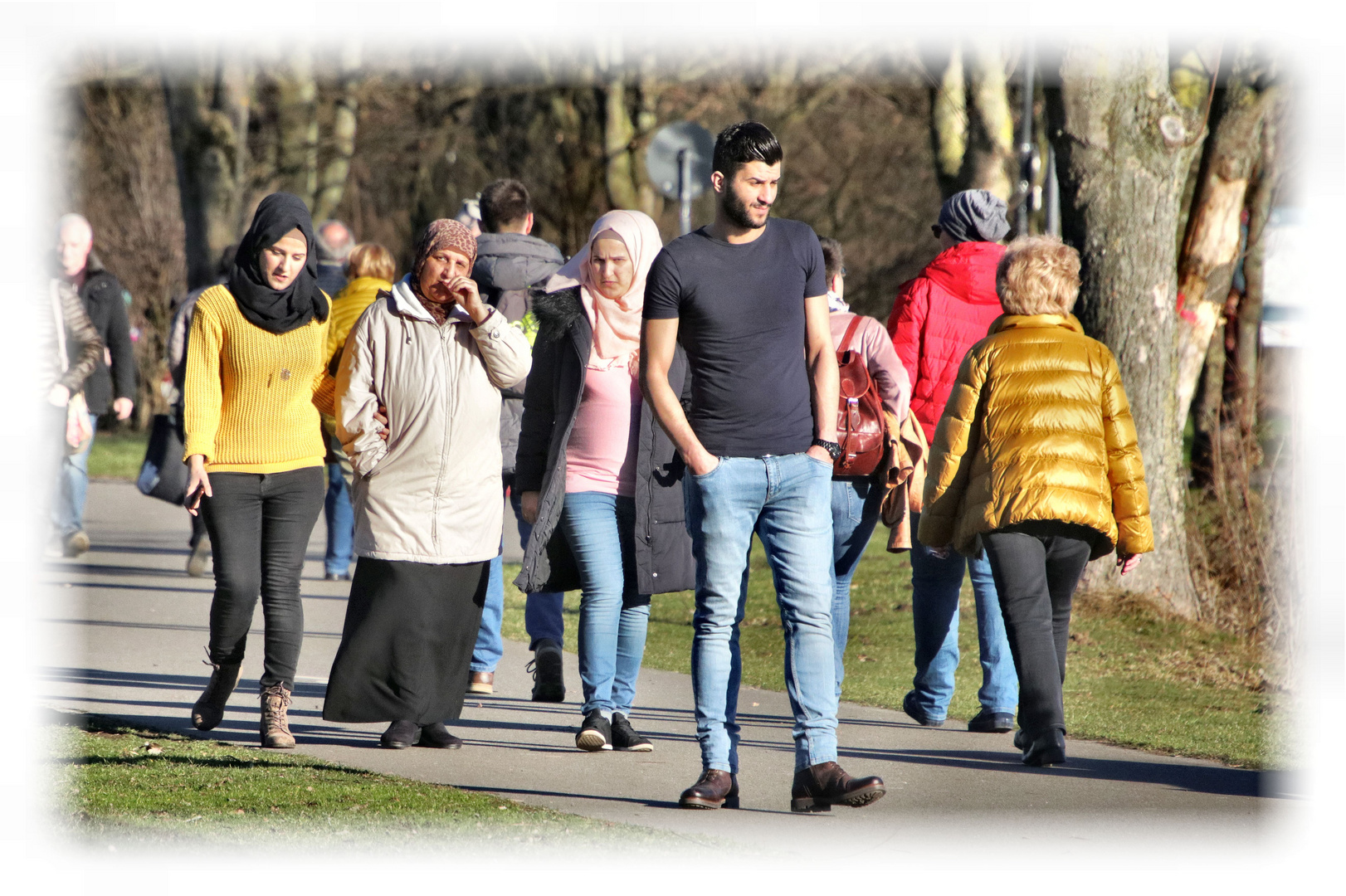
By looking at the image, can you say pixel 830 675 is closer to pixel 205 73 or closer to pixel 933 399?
pixel 933 399

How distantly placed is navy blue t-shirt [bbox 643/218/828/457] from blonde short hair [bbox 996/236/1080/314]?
0.94m

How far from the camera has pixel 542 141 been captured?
2644 centimetres

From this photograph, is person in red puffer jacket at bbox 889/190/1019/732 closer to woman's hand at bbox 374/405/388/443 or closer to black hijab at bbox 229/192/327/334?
woman's hand at bbox 374/405/388/443

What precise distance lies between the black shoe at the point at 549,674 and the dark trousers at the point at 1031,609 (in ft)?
7.00

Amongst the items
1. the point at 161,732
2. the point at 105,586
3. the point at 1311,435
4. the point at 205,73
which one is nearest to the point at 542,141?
the point at 205,73

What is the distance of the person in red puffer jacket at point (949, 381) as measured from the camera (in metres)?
6.68

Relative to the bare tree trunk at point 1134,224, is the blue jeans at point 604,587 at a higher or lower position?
lower

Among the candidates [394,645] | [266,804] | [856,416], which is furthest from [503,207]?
[266,804]

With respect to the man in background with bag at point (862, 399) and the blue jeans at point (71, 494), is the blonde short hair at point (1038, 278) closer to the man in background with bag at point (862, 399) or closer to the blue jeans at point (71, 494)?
the man in background with bag at point (862, 399)

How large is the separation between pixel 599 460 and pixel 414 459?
28.5 inches

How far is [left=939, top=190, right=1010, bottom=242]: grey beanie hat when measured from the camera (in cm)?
689

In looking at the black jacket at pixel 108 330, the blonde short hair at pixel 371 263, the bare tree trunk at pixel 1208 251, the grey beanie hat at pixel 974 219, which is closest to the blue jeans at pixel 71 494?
the black jacket at pixel 108 330

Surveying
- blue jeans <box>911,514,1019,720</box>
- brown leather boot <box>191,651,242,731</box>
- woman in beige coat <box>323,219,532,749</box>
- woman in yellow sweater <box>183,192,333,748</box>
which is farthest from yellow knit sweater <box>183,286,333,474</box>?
blue jeans <box>911,514,1019,720</box>

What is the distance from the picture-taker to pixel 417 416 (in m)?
5.98
